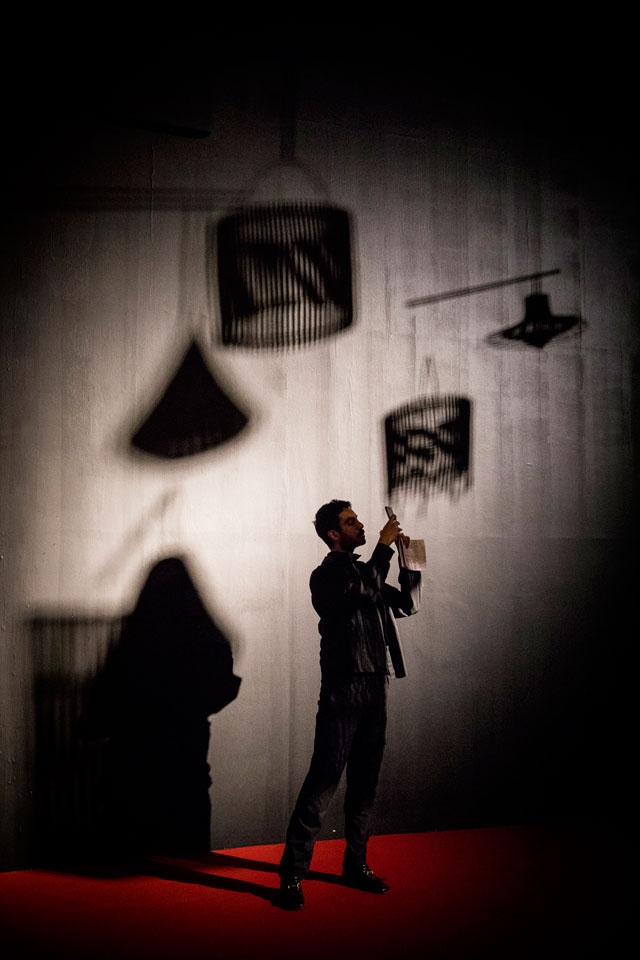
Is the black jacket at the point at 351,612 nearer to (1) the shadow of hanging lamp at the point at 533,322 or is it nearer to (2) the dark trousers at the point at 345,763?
(2) the dark trousers at the point at 345,763

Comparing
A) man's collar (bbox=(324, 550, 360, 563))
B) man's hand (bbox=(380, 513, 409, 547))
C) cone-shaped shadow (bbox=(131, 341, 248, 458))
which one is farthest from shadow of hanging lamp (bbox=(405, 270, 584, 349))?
man's collar (bbox=(324, 550, 360, 563))

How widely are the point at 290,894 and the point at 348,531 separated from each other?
1.49m

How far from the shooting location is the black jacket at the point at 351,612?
11.7 feet

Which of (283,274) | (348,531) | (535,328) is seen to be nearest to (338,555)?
(348,531)

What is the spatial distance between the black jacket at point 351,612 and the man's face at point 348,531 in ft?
0.30

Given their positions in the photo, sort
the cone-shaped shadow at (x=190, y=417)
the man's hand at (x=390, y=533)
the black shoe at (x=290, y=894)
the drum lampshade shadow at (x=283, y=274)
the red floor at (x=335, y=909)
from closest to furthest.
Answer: the red floor at (x=335, y=909) < the black shoe at (x=290, y=894) < the man's hand at (x=390, y=533) < the cone-shaped shadow at (x=190, y=417) < the drum lampshade shadow at (x=283, y=274)

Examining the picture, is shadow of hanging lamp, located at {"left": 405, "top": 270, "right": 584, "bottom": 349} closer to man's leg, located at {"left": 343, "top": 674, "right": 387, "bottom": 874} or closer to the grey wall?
the grey wall

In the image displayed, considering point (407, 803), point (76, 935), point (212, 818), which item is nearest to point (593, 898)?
point (407, 803)

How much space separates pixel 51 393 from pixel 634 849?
366cm

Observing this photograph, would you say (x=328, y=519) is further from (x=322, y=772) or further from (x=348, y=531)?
(x=322, y=772)

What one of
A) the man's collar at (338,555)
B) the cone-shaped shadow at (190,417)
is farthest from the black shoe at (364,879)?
the cone-shaped shadow at (190,417)

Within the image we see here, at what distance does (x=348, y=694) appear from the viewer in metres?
3.55

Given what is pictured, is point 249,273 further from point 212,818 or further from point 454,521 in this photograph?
point 212,818

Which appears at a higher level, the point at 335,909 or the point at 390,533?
the point at 390,533
